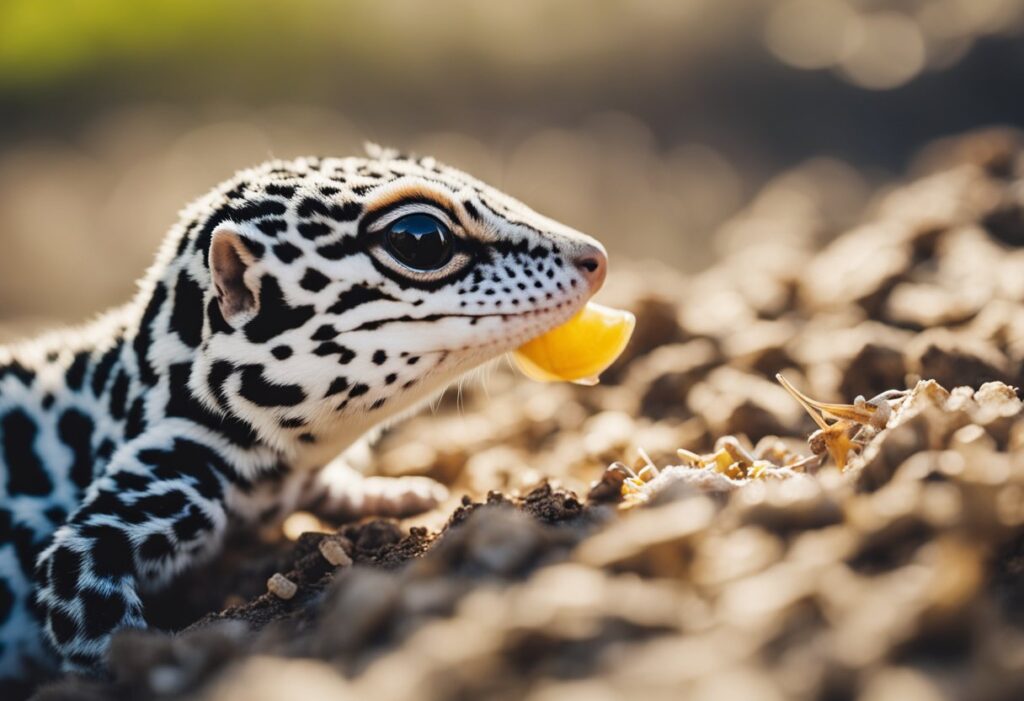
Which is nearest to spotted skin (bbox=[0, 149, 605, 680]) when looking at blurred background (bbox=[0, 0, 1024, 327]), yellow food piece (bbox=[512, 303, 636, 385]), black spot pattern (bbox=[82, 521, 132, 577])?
black spot pattern (bbox=[82, 521, 132, 577])

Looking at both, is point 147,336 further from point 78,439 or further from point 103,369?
point 78,439

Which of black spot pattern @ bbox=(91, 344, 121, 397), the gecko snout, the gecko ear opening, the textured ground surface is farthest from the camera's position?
black spot pattern @ bbox=(91, 344, 121, 397)

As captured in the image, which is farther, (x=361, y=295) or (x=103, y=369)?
(x=103, y=369)

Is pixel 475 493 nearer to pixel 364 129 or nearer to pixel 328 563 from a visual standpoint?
pixel 328 563

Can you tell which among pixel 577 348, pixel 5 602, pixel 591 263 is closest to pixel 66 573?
pixel 5 602

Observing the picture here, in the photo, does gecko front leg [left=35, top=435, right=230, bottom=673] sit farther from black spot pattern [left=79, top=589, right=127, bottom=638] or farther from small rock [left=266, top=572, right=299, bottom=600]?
small rock [left=266, top=572, right=299, bottom=600]

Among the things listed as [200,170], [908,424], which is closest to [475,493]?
[908,424]

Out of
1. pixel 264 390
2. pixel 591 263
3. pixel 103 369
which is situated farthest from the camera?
pixel 103 369
